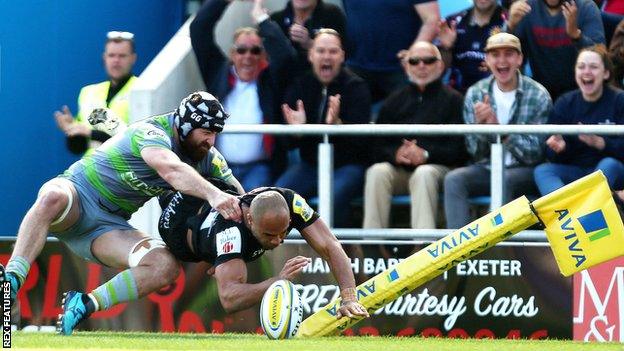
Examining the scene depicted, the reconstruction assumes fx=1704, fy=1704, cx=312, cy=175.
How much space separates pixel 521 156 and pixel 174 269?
10.2 ft

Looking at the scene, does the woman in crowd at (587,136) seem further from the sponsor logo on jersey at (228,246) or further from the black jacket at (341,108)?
the sponsor logo on jersey at (228,246)

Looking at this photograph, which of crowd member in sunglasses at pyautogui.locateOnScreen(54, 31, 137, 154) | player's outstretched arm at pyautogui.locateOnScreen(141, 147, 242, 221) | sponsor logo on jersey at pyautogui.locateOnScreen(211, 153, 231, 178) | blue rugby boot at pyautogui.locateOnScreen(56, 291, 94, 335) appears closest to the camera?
player's outstretched arm at pyautogui.locateOnScreen(141, 147, 242, 221)

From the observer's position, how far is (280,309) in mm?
10719

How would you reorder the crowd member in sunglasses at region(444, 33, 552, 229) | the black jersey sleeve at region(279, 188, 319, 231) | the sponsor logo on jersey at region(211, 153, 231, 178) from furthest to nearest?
1. the crowd member in sunglasses at region(444, 33, 552, 229)
2. the sponsor logo on jersey at region(211, 153, 231, 178)
3. the black jersey sleeve at region(279, 188, 319, 231)

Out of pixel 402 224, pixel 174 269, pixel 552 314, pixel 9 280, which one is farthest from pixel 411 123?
pixel 9 280

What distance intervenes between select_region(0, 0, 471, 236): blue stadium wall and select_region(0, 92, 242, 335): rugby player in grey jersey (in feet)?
14.3

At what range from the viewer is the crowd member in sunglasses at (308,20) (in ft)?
46.8

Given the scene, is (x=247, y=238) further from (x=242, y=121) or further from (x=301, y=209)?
(x=242, y=121)

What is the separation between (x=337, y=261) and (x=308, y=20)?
12.1 ft

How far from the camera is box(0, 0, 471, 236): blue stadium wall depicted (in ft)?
52.5

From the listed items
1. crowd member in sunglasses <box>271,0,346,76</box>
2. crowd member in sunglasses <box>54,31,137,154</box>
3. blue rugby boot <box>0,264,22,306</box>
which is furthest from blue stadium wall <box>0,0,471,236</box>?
blue rugby boot <box>0,264,22,306</box>

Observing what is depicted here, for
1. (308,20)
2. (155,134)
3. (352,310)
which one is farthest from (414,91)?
(155,134)

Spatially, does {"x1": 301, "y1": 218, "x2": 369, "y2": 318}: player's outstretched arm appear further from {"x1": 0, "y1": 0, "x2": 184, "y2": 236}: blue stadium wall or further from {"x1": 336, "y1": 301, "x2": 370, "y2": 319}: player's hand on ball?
{"x1": 0, "y1": 0, "x2": 184, "y2": 236}: blue stadium wall

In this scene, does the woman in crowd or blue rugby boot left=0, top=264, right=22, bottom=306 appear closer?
blue rugby boot left=0, top=264, right=22, bottom=306
